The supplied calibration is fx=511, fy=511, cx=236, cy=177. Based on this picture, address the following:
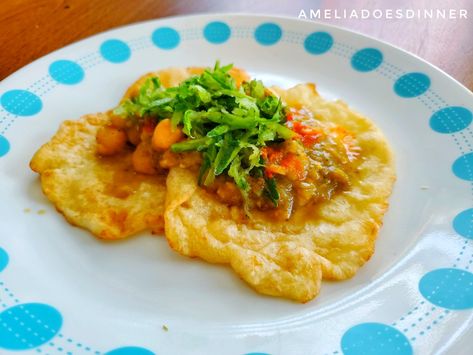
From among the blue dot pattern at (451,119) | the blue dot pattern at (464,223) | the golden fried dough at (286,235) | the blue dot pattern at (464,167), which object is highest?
the blue dot pattern at (451,119)

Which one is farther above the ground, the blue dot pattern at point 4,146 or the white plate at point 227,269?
the white plate at point 227,269

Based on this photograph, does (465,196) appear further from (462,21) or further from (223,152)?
(462,21)

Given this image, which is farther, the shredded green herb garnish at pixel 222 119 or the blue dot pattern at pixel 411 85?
the blue dot pattern at pixel 411 85

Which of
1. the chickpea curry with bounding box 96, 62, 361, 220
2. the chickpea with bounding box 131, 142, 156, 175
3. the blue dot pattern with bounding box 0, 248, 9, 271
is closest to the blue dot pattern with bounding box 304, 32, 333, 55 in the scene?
the chickpea curry with bounding box 96, 62, 361, 220

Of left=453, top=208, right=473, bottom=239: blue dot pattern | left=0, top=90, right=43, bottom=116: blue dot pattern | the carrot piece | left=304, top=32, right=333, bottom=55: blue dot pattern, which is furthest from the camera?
left=304, top=32, right=333, bottom=55: blue dot pattern

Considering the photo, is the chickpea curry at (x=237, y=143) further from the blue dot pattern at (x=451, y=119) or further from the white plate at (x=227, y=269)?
the blue dot pattern at (x=451, y=119)

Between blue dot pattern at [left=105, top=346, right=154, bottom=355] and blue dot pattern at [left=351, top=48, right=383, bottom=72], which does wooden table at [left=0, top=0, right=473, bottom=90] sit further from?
blue dot pattern at [left=105, top=346, right=154, bottom=355]

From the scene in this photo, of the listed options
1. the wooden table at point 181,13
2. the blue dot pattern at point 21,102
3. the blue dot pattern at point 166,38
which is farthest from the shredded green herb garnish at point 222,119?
the wooden table at point 181,13

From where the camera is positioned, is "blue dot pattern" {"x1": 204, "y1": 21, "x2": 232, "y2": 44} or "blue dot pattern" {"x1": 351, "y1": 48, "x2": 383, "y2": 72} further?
"blue dot pattern" {"x1": 204, "y1": 21, "x2": 232, "y2": 44}
